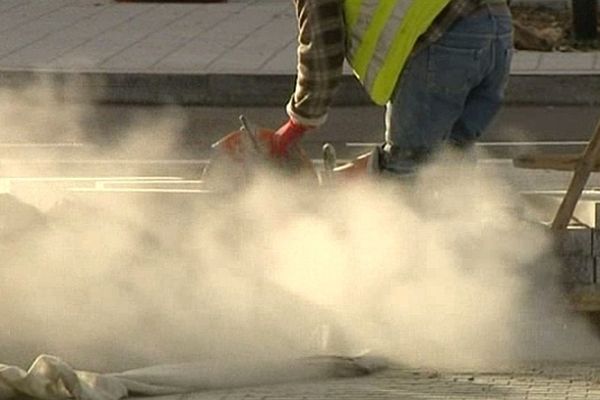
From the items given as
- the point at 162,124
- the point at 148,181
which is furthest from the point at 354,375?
the point at 162,124

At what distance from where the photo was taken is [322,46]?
5.97 m

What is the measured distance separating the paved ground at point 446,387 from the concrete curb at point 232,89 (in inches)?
251

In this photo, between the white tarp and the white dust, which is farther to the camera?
the white dust

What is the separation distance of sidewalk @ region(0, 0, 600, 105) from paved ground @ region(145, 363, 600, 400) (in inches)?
251

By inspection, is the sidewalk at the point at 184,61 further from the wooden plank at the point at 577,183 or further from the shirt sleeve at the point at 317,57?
the wooden plank at the point at 577,183

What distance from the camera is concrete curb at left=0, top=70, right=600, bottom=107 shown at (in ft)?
40.0

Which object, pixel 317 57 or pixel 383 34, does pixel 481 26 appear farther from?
pixel 317 57

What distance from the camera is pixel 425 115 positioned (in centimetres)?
599

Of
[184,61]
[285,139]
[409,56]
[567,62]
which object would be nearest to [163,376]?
[285,139]

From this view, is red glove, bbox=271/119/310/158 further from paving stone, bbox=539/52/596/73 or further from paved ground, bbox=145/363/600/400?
paving stone, bbox=539/52/596/73

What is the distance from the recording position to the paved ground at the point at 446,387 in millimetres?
5418

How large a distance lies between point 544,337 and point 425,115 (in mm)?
766

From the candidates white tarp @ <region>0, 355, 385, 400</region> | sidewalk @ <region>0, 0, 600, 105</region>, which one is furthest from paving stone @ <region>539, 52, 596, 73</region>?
white tarp @ <region>0, 355, 385, 400</region>

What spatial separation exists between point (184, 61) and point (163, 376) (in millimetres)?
7433
